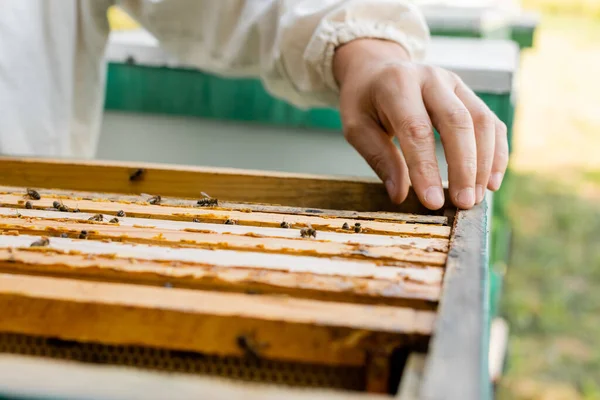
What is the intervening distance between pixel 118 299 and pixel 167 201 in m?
0.43

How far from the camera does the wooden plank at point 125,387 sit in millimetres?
413

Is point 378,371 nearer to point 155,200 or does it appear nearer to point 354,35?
point 155,200

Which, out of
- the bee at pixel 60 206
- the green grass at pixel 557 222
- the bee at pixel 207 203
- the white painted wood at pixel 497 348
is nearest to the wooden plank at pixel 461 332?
the bee at pixel 207 203

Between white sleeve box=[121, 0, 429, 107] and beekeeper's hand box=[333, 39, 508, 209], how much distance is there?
152 millimetres

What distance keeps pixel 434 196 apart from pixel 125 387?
0.63 metres

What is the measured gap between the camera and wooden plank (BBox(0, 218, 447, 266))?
710 mm

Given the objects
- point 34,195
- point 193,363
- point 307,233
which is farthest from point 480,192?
point 34,195

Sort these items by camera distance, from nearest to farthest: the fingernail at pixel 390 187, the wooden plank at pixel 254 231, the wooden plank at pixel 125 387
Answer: the wooden plank at pixel 125 387, the wooden plank at pixel 254 231, the fingernail at pixel 390 187

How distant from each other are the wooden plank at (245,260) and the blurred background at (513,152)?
105 cm

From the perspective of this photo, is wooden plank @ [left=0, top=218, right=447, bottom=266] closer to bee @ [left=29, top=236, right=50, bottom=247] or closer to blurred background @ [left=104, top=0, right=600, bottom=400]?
bee @ [left=29, top=236, right=50, bottom=247]

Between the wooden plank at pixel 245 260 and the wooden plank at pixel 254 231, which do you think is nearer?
the wooden plank at pixel 245 260

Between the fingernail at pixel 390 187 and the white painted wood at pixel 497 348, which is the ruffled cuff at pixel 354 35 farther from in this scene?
the white painted wood at pixel 497 348

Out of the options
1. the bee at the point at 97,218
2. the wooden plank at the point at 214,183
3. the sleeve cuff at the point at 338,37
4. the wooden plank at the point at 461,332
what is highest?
the sleeve cuff at the point at 338,37

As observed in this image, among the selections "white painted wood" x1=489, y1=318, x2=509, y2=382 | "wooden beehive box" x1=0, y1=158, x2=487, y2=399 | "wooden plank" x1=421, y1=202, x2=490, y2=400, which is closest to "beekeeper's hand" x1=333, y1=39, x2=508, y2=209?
"wooden beehive box" x1=0, y1=158, x2=487, y2=399
